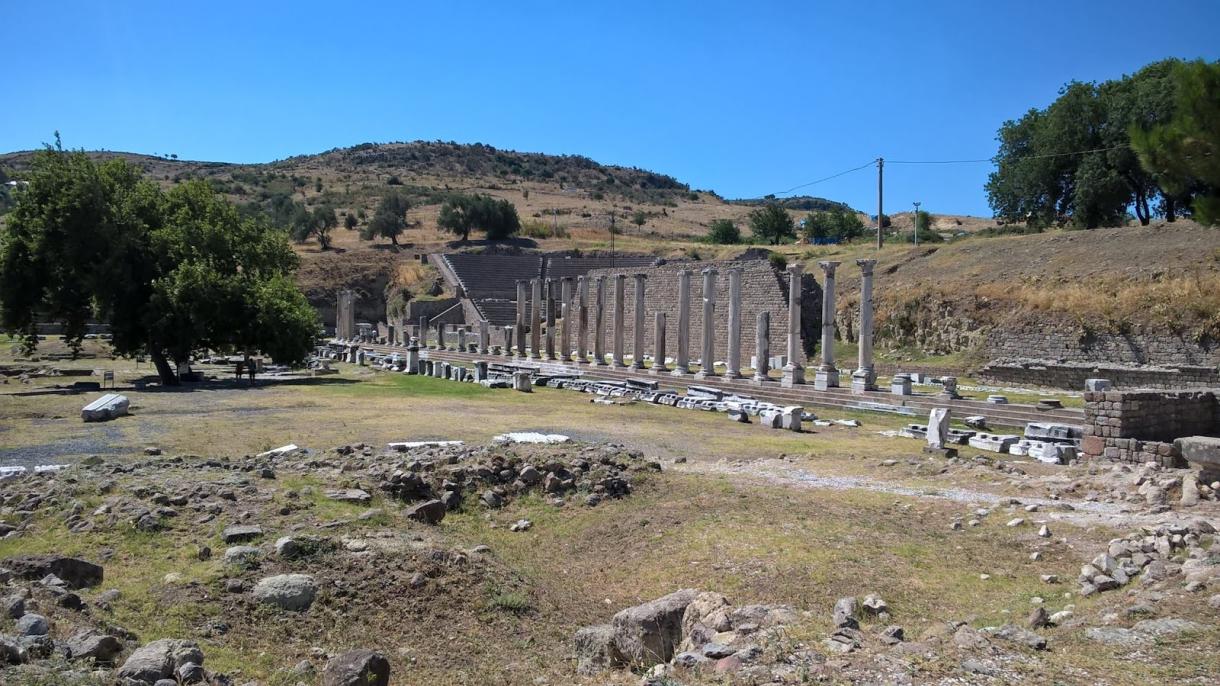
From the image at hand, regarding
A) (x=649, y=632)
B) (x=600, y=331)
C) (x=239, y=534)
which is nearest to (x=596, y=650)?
(x=649, y=632)

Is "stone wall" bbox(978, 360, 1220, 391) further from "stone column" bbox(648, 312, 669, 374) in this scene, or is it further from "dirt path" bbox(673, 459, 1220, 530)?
"dirt path" bbox(673, 459, 1220, 530)

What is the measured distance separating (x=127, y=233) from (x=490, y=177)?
10505cm

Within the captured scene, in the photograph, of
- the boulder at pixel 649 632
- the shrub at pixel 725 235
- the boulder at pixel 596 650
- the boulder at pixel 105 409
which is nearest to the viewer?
the boulder at pixel 649 632

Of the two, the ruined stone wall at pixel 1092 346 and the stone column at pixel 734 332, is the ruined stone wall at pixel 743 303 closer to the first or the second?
the ruined stone wall at pixel 1092 346

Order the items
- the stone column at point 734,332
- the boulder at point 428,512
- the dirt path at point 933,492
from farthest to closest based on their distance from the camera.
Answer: the stone column at point 734,332 < the boulder at point 428,512 < the dirt path at point 933,492

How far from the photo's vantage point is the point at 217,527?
8617mm

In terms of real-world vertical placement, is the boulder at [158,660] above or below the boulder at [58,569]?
below

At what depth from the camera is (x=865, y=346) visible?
82.9 feet

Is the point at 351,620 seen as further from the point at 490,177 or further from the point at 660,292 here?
Answer: the point at 490,177

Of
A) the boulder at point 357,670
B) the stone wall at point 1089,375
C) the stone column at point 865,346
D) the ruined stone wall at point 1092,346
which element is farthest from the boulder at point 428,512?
the ruined stone wall at point 1092,346

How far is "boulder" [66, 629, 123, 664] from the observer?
18.2 feet

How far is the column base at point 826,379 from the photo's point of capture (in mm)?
25000

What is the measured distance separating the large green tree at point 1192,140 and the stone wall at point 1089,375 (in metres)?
13.0

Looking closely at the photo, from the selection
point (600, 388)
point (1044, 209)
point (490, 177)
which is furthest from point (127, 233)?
point (490, 177)
